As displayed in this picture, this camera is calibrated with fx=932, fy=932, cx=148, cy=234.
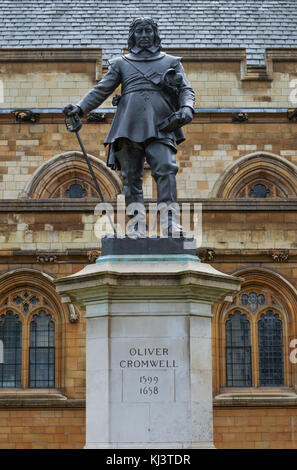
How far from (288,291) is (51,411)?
5.40 metres

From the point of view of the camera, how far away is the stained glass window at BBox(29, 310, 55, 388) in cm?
1908

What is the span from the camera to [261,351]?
63.1 ft

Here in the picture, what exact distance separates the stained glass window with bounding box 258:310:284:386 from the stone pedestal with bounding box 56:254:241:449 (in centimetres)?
968

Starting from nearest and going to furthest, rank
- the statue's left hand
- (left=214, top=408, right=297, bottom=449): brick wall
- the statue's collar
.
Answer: the statue's left hand → the statue's collar → (left=214, top=408, right=297, bottom=449): brick wall

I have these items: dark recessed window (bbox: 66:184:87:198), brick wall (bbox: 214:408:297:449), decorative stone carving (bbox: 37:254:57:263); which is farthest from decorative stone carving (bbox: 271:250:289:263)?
dark recessed window (bbox: 66:184:87:198)

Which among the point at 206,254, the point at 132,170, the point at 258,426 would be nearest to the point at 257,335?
the point at 258,426

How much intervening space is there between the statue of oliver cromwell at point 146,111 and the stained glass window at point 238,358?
9.38 m

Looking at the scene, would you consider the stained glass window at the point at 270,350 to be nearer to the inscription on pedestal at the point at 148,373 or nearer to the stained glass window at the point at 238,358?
the stained glass window at the point at 238,358

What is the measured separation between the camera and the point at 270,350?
1923cm

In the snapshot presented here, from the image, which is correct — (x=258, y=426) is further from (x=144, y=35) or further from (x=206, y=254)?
(x=144, y=35)

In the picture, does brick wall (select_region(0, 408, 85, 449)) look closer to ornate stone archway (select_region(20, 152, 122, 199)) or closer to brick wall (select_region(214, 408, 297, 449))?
brick wall (select_region(214, 408, 297, 449))
